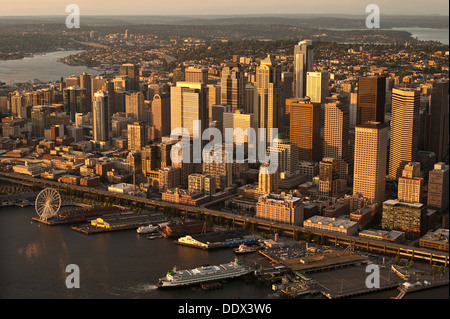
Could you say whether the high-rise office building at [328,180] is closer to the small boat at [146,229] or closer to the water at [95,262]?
the water at [95,262]

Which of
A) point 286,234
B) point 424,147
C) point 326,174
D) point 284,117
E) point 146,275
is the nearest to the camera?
point 146,275

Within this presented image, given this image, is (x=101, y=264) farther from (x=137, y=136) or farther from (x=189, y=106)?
(x=189, y=106)

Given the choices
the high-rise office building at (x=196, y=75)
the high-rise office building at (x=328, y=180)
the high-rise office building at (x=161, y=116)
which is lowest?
the high-rise office building at (x=328, y=180)

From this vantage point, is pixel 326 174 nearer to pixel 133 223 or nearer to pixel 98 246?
pixel 133 223

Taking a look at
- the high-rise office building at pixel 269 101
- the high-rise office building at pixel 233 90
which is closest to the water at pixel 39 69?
the high-rise office building at pixel 233 90

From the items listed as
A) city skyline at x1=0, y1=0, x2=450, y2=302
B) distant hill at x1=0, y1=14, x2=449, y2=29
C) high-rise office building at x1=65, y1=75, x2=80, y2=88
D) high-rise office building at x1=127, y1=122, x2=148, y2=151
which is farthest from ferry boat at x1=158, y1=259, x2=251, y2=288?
high-rise office building at x1=65, y1=75, x2=80, y2=88

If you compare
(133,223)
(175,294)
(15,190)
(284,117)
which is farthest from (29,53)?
(175,294)
